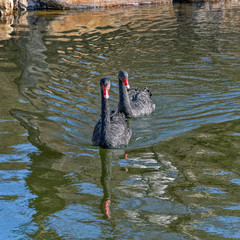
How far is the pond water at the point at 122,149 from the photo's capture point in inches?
205

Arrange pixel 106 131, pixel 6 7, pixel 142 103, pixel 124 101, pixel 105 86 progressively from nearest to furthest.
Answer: pixel 105 86, pixel 106 131, pixel 124 101, pixel 142 103, pixel 6 7

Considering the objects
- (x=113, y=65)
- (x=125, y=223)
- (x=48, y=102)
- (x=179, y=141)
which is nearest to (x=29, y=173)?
(x=125, y=223)

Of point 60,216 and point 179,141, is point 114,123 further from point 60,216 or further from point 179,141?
point 60,216

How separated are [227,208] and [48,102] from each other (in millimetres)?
5078

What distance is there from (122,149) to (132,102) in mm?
2174

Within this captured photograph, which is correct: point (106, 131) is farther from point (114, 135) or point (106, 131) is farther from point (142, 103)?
point (142, 103)

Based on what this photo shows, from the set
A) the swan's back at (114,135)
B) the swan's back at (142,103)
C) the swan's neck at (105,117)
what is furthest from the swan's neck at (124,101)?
the swan's neck at (105,117)

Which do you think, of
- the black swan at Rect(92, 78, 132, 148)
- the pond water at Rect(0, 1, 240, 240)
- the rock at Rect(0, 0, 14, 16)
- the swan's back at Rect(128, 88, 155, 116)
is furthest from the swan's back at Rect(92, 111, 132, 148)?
the rock at Rect(0, 0, 14, 16)

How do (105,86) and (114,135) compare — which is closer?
(105,86)

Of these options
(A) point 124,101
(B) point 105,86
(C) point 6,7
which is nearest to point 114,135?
(B) point 105,86

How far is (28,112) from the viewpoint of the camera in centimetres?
892

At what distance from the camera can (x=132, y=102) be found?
9.47m

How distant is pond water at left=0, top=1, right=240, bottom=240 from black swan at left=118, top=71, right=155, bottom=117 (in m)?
0.21

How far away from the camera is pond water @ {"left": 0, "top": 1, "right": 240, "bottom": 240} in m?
5.22
